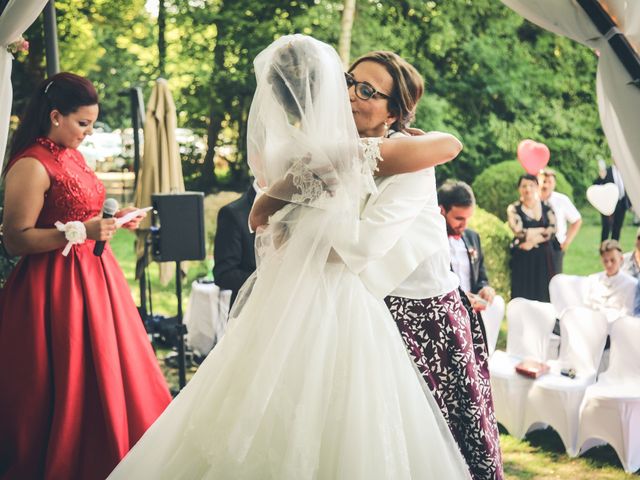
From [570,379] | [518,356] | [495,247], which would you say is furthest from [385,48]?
[570,379]

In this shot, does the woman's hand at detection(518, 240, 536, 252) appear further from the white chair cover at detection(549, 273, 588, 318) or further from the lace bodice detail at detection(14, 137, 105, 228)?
the lace bodice detail at detection(14, 137, 105, 228)

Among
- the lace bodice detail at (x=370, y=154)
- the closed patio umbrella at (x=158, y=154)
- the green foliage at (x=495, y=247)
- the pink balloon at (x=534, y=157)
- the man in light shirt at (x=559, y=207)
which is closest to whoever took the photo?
the lace bodice detail at (x=370, y=154)

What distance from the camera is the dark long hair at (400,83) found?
7.64 feet

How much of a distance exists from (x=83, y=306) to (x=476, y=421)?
1.83 m

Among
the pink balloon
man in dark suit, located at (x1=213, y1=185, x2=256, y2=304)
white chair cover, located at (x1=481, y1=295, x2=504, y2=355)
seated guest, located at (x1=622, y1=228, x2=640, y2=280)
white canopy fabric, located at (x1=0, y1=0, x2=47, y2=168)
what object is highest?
white canopy fabric, located at (x1=0, y1=0, x2=47, y2=168)

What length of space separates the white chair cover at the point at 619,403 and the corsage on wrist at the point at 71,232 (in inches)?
128

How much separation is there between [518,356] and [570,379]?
20.6 inches

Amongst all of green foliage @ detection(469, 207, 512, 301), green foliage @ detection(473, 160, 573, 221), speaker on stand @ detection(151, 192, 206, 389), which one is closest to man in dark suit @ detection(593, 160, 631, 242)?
green foliage @ detection(469, 207, 512, 301)

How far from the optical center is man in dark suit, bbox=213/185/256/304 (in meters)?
3.54

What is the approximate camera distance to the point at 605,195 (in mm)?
8172

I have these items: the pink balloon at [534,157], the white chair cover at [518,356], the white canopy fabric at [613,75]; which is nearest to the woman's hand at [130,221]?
the white canopy fabric at [613,75]

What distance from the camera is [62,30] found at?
1329 cm

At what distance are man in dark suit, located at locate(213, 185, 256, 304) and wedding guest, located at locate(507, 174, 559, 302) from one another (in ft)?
12.4

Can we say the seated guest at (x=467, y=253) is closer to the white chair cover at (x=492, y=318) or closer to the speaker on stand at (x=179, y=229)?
the white chair cover at (x=492, y=318)
